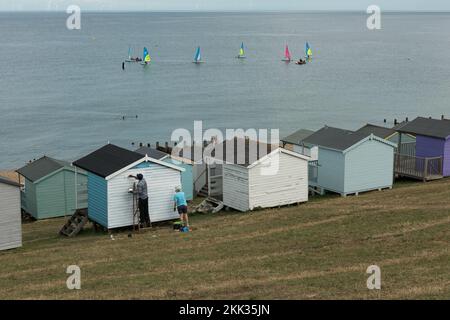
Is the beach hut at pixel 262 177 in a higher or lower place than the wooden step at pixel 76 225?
higher

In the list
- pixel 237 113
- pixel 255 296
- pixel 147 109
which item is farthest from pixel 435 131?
pixel 147 109

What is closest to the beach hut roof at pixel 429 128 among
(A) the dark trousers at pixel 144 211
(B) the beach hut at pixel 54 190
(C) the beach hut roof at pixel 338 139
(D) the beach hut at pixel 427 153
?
(D) the beach hut at pixel 427 153

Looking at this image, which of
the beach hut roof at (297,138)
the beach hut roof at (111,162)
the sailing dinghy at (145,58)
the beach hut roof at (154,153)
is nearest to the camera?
the beach hut roof at (111,162)

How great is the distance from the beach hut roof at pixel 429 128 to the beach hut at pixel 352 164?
2.75 m

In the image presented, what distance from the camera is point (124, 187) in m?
24.8

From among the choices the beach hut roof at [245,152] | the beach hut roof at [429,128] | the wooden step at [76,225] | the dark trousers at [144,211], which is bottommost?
the wooden step at [76,225]

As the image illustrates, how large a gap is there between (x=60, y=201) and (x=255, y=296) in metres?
20.3

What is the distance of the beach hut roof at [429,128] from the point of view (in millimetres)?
32812

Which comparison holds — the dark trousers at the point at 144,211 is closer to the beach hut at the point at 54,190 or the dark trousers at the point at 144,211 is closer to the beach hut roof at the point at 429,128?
the beach hut at the point at 54,190

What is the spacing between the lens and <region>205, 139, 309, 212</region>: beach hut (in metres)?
27.9

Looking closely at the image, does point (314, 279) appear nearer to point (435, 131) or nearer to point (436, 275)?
point (436, 275)

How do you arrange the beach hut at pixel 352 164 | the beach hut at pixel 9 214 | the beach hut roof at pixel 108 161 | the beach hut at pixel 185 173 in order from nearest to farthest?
1. the beach hut at pixel 9 214
2. the beach hut roof at pixel 108 161
3. the beach hut at pixel 352 164
4. the beach hut at pixel 185 173

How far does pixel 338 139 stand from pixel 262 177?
206 inches

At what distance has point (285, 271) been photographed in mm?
16375
